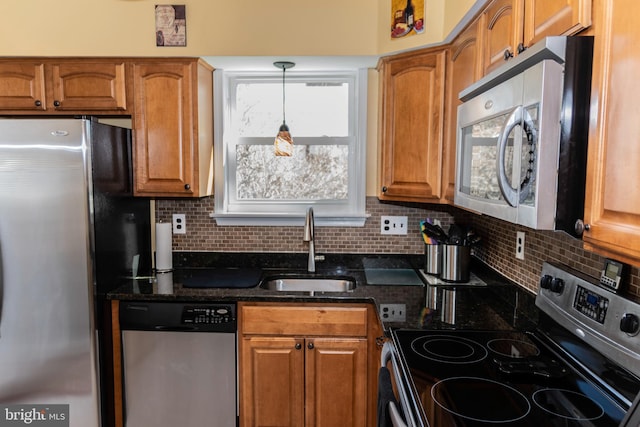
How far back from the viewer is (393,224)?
264cm

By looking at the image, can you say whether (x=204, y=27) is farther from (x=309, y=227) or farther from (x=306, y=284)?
(x=306, y=284)

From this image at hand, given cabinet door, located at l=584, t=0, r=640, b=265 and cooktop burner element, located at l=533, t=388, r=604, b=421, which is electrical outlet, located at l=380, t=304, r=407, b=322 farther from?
cabinet door, located at l=584, t=0, r=640, b=265

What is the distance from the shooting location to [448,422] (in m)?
1.02

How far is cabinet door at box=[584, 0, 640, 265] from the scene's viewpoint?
79 cm

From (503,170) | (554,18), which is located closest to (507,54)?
(554,18)

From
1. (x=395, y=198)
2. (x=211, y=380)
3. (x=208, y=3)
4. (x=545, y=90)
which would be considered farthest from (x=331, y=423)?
(x=208, y=3)

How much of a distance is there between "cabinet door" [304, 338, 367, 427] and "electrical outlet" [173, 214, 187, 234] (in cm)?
110

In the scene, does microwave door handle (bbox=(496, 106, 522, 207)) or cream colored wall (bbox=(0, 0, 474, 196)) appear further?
cream colored wall (bbox=(0, 0, 474, 196))

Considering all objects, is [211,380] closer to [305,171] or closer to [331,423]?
[331,423]

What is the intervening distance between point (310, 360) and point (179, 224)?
3.89 ft

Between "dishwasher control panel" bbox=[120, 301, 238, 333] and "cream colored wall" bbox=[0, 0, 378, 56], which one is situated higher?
"cream colored wall" bbox=[0, 0, 378, 56]

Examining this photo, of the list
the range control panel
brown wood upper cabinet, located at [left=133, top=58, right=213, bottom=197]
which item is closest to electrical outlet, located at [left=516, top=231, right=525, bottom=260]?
the range control panel

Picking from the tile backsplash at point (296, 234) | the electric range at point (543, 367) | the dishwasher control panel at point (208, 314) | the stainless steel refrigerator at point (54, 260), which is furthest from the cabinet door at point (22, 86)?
the electric range at point (543, 367)

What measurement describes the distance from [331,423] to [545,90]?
180 centimetres
